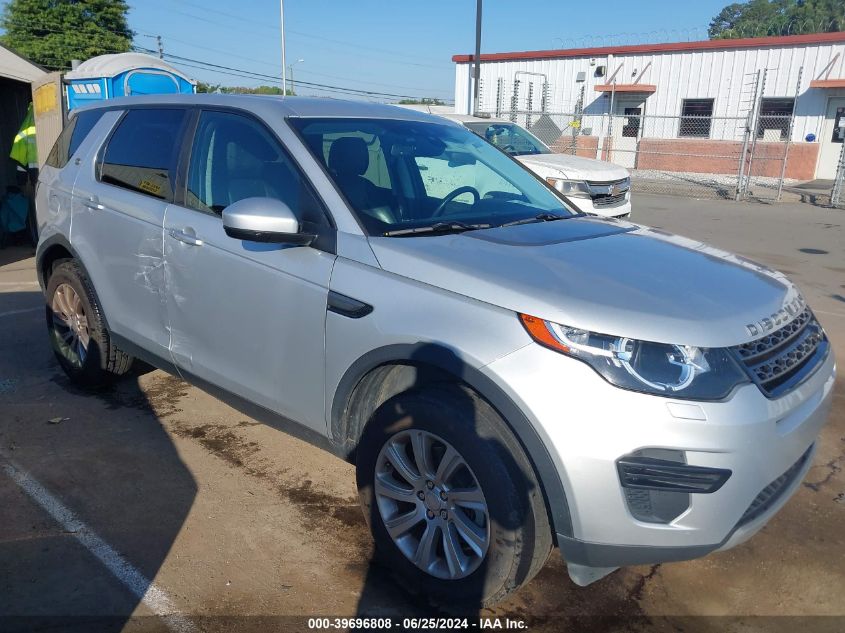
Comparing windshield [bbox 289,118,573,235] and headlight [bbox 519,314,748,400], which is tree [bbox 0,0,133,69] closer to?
windshield [bbox 289,118,573,235]

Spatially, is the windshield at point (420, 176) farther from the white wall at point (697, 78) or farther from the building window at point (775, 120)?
the building window at point (775, 120)

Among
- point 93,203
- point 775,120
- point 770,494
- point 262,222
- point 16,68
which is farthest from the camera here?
point 775,120

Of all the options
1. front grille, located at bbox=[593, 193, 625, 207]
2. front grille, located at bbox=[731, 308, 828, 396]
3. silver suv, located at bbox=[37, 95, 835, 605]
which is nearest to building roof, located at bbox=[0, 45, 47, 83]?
silver suv, located at bbox=[37, 95, 835, 605]

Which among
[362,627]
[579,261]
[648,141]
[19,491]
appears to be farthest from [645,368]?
[648,141]

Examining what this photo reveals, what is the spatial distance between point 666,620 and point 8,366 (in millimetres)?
4794

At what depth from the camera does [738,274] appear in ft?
9.49

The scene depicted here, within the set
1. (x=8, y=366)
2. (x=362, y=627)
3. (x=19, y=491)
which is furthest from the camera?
(x=8, y=366)

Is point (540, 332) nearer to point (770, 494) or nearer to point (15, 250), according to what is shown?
point (770, 494)

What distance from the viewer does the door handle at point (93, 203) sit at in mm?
4135

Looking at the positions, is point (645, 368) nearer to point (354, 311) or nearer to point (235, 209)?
point (354, 311)

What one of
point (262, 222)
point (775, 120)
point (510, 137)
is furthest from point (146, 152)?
point (775, 120)

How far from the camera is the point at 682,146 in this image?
79.9 feet

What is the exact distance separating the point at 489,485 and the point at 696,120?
2467 centimetres

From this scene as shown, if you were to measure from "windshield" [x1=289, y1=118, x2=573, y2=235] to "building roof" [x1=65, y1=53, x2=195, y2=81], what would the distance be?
762cm
